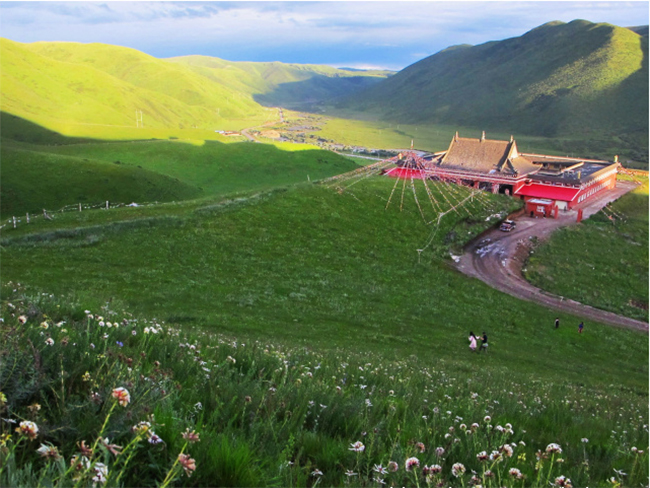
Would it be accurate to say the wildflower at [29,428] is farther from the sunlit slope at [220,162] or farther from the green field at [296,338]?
the sunlit slope at [220,162]

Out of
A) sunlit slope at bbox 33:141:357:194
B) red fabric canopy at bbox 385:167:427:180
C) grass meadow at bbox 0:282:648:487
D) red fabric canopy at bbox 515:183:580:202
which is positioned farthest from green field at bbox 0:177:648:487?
sunlit slope at bbox 33:141:357:194

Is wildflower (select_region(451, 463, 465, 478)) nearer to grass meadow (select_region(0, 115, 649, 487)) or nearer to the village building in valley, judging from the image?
grass meadow (select_region(0, 115, 649, 487))

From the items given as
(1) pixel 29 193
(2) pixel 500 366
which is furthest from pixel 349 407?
(1) pixel 29 193

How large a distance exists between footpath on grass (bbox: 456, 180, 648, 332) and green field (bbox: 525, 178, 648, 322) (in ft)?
3.95

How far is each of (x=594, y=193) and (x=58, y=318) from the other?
7855 centimetres

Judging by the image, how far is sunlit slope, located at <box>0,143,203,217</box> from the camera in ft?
161

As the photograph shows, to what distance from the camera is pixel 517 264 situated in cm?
3878

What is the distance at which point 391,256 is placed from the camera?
112ft

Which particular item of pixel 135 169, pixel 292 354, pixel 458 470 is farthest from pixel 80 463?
pixel 135 169

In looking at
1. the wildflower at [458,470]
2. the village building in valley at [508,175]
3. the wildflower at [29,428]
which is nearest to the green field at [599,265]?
the village building in valley at [508,175]

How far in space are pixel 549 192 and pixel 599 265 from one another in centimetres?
2417

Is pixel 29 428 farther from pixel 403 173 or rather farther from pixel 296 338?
pixel 403 173

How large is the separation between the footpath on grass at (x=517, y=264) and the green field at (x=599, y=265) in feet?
3.95

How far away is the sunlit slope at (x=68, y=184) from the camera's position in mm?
48994
